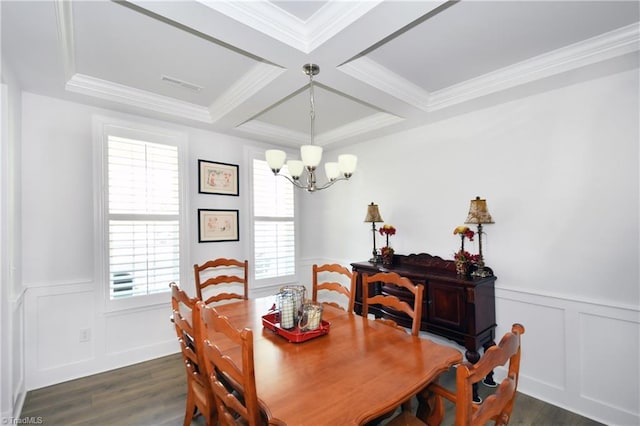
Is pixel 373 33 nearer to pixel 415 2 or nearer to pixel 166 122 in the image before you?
pixel 415 2

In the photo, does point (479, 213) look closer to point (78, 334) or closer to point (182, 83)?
point (182, 83)

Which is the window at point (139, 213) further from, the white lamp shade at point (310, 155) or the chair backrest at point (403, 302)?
the chair backrest at point (403, 302)

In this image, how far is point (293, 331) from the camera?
1.88 metres

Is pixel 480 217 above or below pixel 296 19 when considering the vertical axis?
below

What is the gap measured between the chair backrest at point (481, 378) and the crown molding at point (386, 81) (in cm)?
202

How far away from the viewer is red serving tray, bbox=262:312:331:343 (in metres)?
1.81

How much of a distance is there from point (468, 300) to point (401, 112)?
1.89 m

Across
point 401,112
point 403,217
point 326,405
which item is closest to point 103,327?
point 326,405

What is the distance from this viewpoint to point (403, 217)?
3654 mm

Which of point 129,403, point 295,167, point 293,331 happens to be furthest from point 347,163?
point 129,403

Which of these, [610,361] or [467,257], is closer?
[610,361]

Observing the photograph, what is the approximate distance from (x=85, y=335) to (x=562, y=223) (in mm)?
4441

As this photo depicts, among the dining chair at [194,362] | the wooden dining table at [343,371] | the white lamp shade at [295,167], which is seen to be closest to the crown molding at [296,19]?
the white lamp shade at [295,167]

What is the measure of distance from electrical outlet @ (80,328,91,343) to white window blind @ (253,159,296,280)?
6.10 feet
